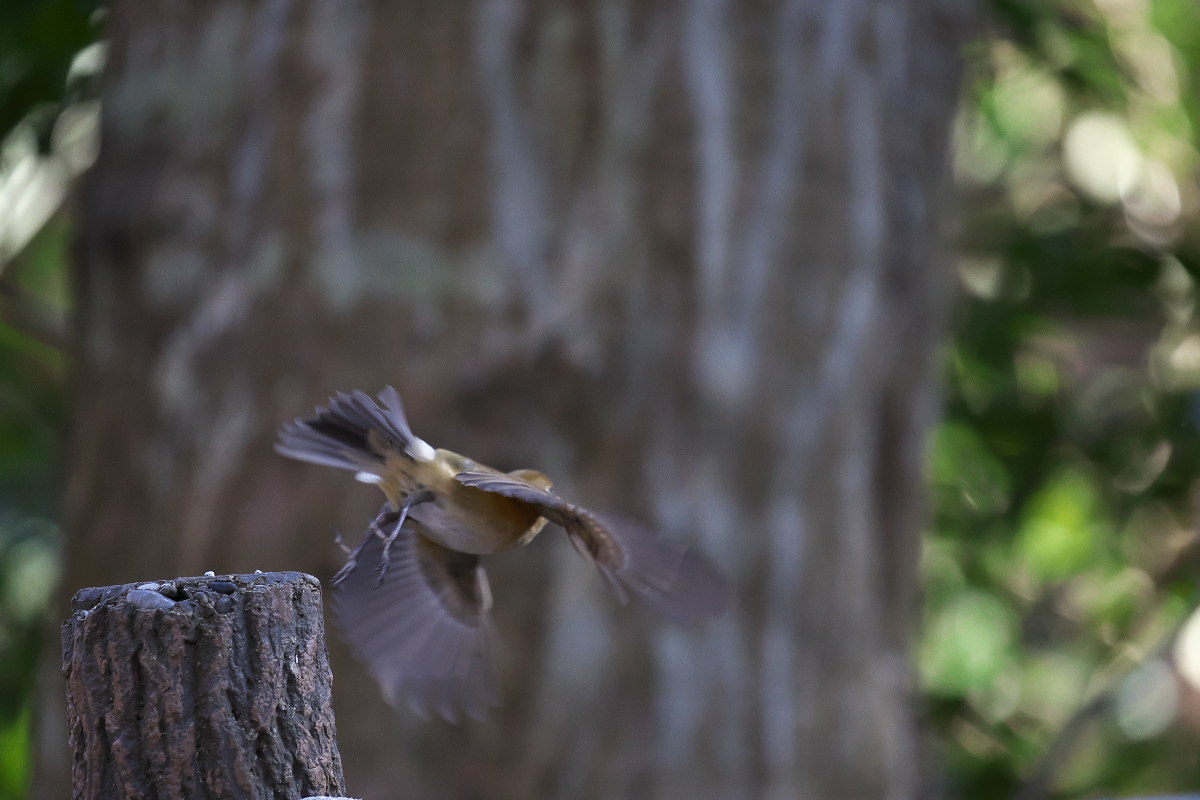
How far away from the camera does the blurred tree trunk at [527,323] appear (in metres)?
2.53

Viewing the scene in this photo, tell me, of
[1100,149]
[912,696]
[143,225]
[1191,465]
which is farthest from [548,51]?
[1100,149]

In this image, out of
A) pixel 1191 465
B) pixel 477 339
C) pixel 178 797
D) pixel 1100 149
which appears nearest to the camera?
pixel 178 797

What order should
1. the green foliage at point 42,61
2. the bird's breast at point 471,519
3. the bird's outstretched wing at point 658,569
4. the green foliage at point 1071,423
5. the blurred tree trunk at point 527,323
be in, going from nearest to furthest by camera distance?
the bird's outstretched wing at point 658,569, the bird's breast at point 471,519, the blurred tree trunk at point 527,323, the green foliage at point 42,61, the green foliage at point 1071,423

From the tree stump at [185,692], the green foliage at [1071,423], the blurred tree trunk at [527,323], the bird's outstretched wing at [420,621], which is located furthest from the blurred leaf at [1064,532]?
the tree stump at [185,692]

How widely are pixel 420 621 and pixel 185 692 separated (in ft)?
1.84

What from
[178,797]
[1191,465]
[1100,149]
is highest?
[1100,149]

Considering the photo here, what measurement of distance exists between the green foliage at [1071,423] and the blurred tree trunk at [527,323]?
0.87 meters

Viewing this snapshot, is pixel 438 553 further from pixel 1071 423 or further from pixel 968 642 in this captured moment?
pixel 968 642

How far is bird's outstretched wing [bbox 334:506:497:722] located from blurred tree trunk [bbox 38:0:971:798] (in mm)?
1032

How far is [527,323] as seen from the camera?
2.54 metres

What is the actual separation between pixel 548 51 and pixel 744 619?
46.8 inches

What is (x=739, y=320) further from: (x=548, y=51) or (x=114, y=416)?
(x=114, y=416)

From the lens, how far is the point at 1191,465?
10.4 ft

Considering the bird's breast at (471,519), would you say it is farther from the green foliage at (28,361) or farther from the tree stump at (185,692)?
the green foliage at (28,361)
